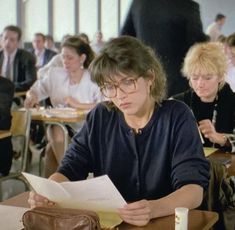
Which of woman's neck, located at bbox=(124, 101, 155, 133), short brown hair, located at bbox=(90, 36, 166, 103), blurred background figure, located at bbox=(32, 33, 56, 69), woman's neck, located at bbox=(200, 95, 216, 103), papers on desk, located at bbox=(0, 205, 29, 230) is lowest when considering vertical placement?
blurred background figure, located at bbox=(32, 33, 56, 69)

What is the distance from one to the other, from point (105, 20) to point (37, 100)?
30.6 feet

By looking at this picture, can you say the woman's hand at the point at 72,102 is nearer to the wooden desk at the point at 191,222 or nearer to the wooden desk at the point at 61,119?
the wooden desk at the point at 61,119

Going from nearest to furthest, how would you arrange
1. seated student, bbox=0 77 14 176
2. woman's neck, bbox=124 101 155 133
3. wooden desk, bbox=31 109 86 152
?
woman's neck, bbox=124 101 155 133 < seated student, bbox=0 77 14 176 < wooden desk, bbox=31 109 86 152

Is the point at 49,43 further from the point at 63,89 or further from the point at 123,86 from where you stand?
the point at 123,86

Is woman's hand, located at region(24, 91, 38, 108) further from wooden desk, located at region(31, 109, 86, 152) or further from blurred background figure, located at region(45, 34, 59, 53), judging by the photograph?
blurred background figure, located at region(45, 34, 59, 53)

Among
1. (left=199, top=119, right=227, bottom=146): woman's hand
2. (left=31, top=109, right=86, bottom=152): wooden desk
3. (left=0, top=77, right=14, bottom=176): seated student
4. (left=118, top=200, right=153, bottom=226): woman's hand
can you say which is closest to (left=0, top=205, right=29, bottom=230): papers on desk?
(left=118, top=200, right=153, bottom=226): woman's hand

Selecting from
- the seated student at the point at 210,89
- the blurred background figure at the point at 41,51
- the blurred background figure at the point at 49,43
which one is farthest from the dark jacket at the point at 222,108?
the blurred background figure at the point at 49,43

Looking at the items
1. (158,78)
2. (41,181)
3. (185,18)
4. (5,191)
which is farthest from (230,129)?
(5,191)

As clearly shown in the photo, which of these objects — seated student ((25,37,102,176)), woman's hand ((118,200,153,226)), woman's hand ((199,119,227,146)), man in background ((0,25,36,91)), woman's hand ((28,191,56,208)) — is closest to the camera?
woman's hand ((118,200,153,226))

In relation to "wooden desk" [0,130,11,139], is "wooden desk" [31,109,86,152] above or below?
below

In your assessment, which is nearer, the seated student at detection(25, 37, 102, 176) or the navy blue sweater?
the navy blue sweater

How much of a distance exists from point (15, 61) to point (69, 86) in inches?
85.9

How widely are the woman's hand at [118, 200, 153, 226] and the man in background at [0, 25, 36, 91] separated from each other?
17.8 ft

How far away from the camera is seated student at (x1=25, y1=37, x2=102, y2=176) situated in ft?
15.9
